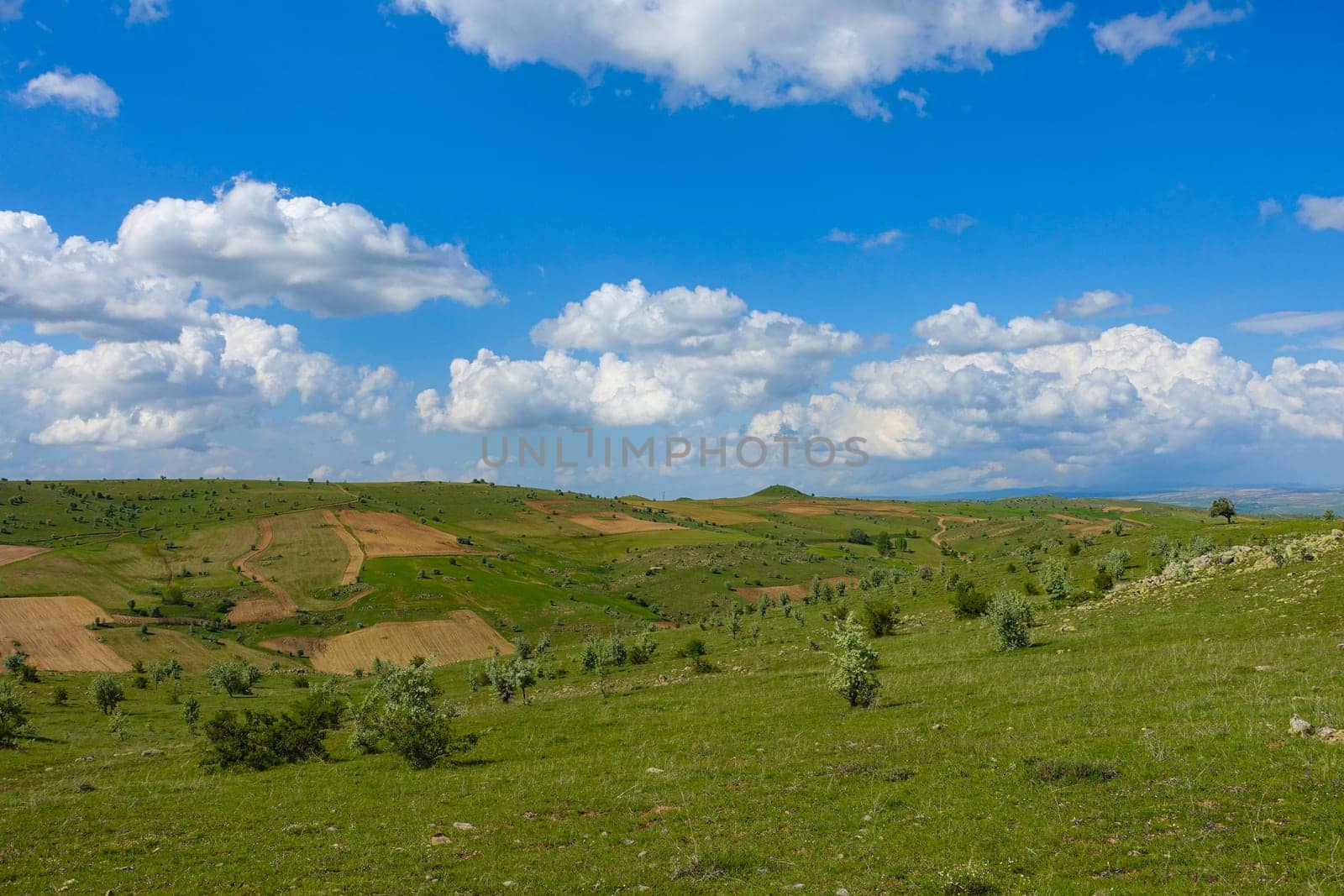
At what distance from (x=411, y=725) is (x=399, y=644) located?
293 feet

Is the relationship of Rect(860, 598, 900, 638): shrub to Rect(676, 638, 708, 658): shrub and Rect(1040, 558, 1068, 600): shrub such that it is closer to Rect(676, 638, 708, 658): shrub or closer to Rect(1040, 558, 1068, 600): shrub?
Rect(1040, 558, 1068, 600): shrub

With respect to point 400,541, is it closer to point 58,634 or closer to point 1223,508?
point 58,634

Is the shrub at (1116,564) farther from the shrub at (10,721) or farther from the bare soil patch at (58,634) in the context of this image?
the bare soil patch at (58,634)

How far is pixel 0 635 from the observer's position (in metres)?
94.4

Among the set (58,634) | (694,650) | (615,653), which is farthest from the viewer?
(58,634)

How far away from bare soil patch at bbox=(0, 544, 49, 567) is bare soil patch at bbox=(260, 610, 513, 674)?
66.8 metres

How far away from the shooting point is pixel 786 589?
146 m

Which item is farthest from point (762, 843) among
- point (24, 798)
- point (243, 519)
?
point (243, 519)

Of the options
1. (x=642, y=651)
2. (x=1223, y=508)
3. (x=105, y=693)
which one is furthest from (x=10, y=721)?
(x=1223, y=508)

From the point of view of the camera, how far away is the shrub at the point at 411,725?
1252 inches

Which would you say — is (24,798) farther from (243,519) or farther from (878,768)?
(243,519)

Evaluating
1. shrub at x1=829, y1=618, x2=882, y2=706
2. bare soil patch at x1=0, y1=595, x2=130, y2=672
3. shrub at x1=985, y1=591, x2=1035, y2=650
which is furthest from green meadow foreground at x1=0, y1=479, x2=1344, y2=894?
bare soil patch at x1=0, y1=595, x2=130, y2=672

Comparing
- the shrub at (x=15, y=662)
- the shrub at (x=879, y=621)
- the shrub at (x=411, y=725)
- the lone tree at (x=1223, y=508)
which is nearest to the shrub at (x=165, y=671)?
the shrub at (x=15, y=662)

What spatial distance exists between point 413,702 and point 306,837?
16683mm
